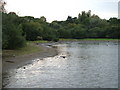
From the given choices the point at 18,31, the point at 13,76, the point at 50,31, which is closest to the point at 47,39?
the point at 50,31

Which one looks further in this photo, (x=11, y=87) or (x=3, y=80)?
(x=3, y=80)

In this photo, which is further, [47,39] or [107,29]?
[107,29]

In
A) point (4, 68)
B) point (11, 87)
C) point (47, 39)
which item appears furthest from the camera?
point (47, 39)

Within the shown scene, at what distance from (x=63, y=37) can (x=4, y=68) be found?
14339 centimetres

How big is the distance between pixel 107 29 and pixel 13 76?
152 metres

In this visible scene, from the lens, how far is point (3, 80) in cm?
3014

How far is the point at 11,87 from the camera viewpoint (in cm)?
2666

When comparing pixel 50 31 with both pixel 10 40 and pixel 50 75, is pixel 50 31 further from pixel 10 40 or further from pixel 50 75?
pixel 50 75

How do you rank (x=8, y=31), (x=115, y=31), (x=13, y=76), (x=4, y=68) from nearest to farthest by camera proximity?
(x=13, y=76)
(x=4, y=68)
(x=8, y=31)
(x=115, y=31)

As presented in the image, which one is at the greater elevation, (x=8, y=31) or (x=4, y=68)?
(x=8, y=31)

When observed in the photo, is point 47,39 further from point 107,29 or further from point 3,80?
point 3,80

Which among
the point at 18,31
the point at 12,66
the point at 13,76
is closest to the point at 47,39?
the point at 18,31

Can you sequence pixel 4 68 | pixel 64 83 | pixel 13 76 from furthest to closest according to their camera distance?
pixel 4 68, pixel 13 76, pixel 64 83

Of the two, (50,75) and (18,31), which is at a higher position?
(18,31)
